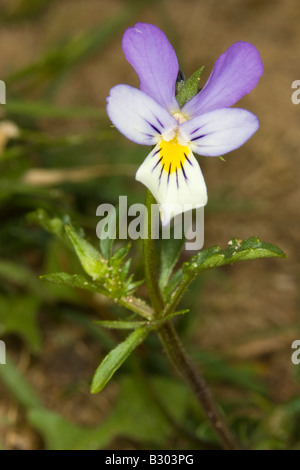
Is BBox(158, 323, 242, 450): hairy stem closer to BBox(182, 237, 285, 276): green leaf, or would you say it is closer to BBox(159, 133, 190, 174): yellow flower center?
BBox(182, 237, 285, 276): green leaf

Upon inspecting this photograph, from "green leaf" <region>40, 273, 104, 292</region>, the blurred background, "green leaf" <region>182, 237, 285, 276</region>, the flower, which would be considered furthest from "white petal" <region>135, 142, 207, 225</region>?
the blurred background

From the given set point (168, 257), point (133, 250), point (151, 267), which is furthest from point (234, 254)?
point (133, 250)

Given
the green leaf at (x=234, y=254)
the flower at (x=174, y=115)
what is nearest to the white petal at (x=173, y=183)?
the flower at (x=174, y=115)

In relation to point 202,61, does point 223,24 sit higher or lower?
higher

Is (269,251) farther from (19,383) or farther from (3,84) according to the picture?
(3,84)

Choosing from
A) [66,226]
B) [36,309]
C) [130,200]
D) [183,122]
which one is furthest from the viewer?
[130,200]

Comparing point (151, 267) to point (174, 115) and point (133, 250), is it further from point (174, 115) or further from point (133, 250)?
point (133, 250)
